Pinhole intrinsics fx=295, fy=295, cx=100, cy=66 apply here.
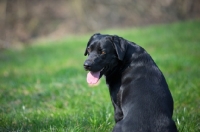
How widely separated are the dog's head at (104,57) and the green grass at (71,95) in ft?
2.06

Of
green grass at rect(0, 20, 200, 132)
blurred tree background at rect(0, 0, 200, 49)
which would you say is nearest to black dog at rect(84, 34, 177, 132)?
green grass at rect(0, 20, 200, 132)

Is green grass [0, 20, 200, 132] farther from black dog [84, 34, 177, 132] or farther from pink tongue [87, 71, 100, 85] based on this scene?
black dog [84, 34, 177, 132]

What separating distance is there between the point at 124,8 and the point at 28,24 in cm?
807

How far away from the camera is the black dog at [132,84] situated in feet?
9.86

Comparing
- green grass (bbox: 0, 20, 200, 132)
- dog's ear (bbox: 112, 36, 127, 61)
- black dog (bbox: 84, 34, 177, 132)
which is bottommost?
green grass (bbox: 0, 20, 200, 132)

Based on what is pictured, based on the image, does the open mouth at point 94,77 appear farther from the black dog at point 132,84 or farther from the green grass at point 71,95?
the green grass at point 71,95

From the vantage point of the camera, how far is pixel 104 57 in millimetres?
3842

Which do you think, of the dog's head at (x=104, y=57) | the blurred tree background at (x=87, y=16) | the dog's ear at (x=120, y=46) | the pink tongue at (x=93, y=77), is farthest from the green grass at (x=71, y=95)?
the blurred tree background at (x=87, y=16)

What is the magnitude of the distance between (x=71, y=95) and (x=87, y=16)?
1861cm

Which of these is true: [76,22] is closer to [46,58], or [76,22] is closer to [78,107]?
[46,58]

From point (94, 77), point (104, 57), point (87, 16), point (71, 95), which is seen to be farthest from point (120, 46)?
point (87, 16)

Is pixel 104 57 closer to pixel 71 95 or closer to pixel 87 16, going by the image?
pixel 71 95

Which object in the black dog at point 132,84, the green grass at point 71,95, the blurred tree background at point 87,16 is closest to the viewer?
the black dog at point 132,84

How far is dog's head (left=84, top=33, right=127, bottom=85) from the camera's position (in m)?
3.79
